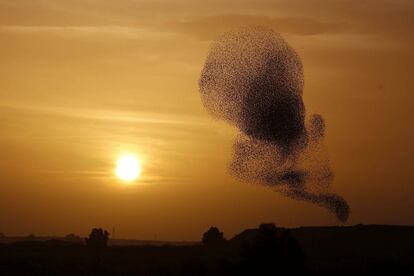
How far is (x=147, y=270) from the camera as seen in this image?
415 feet

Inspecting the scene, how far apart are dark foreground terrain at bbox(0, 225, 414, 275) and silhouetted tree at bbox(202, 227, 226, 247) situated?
0.62ft

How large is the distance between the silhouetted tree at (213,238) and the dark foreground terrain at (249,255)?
0.19m

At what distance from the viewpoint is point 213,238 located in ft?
570

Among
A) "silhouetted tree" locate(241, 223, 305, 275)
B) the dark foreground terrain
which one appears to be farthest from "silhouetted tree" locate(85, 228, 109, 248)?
"silhouetted tree" locate(241, 223, 305, 275)

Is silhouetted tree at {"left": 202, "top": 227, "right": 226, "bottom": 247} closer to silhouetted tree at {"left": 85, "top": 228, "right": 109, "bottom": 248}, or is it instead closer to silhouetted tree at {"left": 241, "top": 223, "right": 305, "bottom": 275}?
silhouetted tree at {"left": 85, "top": 228, "right": 109, "bottom": 248}

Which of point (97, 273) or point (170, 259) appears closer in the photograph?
point (97, 273)

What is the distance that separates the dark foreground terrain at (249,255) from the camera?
10662 centimetres


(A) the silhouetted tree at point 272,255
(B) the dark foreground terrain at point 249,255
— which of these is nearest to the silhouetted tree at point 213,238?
(B) the dark foreground terrain at point 249,255

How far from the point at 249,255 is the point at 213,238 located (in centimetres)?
6651

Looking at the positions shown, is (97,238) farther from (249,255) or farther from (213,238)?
(249,255)

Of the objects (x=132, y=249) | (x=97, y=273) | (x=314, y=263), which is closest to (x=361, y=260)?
(x=314, y=263)

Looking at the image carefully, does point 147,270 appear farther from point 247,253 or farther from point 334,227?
point 334,227

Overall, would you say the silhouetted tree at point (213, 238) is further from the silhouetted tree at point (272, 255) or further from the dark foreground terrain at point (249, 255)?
the silhouetted tree at point (272, 255)

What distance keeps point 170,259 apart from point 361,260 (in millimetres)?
32423
